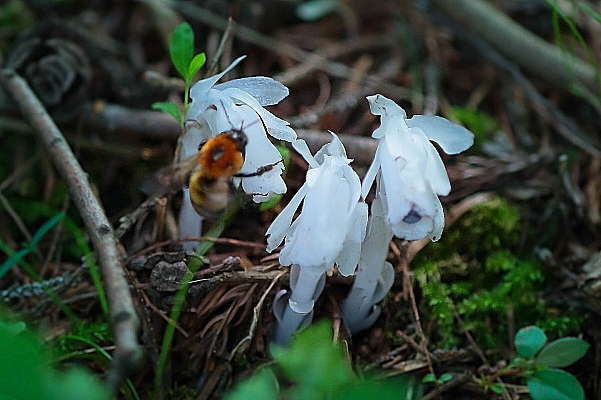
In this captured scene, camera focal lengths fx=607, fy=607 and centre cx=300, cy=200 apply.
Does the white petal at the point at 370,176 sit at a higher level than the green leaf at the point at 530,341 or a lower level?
higher

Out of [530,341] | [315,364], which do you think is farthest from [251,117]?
[530,341]

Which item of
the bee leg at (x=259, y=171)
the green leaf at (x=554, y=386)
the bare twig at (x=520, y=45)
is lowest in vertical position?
the green leaf at (x=554, y=386)

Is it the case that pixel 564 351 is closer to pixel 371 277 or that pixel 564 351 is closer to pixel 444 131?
pixel 371 277

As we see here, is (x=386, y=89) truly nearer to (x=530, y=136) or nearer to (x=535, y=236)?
(x=530, y=136)

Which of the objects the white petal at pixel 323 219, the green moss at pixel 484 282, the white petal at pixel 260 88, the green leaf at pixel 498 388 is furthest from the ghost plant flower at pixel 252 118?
the green leaf at pixel 498 388

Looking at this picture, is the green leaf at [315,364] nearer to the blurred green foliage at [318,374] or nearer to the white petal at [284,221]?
the blurred green foliage at [318,374]

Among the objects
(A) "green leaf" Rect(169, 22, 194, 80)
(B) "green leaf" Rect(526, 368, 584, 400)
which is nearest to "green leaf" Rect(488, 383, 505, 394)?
(B) "green leaf" Rect(526, 368, 584, 400)

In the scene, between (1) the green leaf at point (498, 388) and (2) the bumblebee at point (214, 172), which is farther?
(1) the green leaf at point (498, 388)

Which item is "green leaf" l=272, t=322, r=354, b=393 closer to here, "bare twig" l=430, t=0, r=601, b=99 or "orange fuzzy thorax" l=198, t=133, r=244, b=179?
"orange fuzzy thorax" l=198, t=133, r=244, b=179
